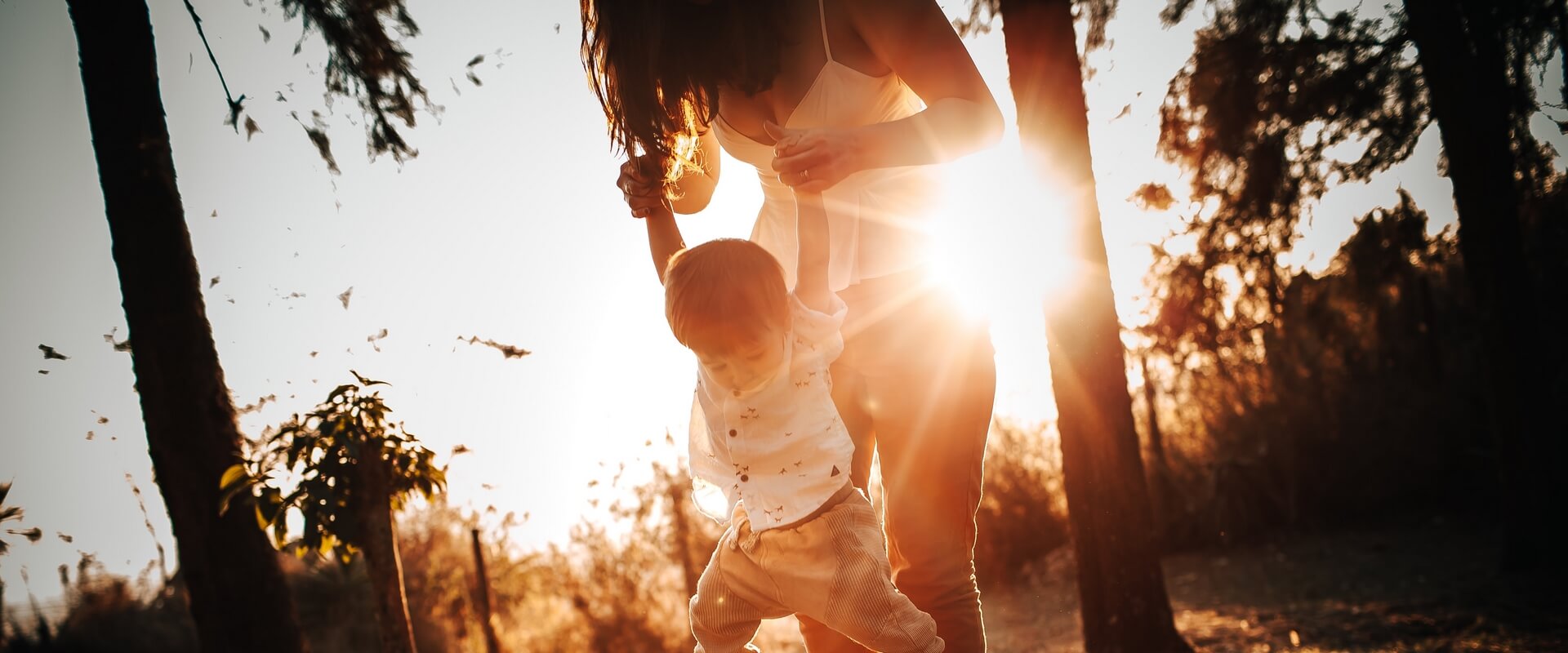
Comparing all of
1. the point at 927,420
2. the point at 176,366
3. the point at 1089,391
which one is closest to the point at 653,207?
the point at 927,420

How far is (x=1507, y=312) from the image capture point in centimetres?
536

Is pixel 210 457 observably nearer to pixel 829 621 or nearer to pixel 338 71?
pixel 338 71

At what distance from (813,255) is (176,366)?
3.52 m

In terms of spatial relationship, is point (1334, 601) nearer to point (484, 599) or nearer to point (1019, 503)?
point (1019, 503)

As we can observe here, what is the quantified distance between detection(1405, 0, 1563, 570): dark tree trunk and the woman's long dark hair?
572cm

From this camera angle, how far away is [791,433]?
149 cm

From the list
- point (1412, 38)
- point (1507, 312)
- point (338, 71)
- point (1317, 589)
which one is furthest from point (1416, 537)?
point (338, 71)

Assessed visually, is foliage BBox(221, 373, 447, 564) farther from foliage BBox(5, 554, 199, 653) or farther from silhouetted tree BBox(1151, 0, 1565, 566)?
silhouetted tree BBox(1151, 0, 1565, 566)

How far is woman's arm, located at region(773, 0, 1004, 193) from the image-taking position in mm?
1317

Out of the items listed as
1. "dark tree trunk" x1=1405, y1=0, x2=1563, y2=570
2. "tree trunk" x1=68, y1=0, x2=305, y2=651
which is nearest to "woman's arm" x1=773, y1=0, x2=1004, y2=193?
"tree trunk" x1=68, y1=0, x2=305, y2=651

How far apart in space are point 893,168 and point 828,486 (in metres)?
0.59

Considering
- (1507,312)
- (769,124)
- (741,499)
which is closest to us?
(769,124)

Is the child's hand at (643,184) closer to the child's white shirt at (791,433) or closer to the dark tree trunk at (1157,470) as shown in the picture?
Answer: the child's white shirt at (791,433)

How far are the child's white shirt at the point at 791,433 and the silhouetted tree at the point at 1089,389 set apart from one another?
9.30 feet
